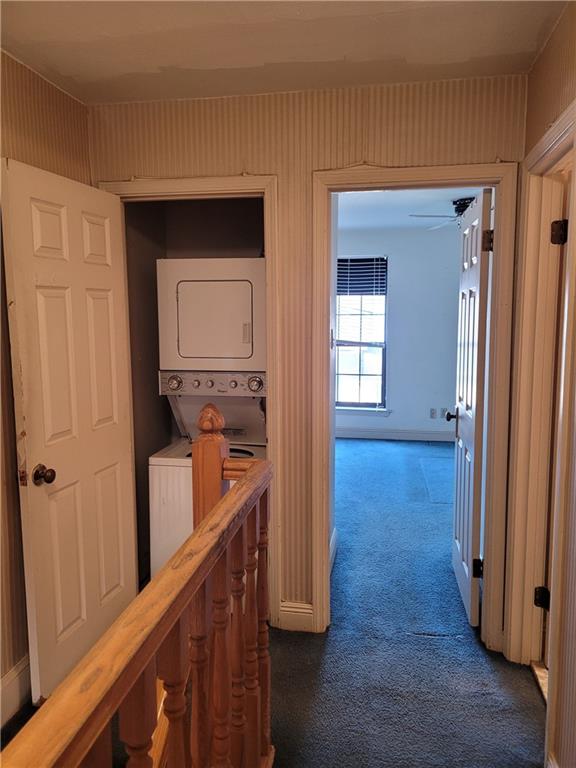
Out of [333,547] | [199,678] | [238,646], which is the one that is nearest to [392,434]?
[333,547]

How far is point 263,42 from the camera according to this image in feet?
6.13

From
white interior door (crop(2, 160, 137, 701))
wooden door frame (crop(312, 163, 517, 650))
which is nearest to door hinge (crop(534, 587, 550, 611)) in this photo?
wooden door frame (crop(312, 163, 517, 650))

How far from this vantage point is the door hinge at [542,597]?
220cm

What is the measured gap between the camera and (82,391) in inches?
89.4

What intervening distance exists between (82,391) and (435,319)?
4788mm

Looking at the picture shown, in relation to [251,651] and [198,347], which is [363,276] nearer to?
[198,347]

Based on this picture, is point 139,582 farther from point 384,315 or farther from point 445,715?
point 384,315

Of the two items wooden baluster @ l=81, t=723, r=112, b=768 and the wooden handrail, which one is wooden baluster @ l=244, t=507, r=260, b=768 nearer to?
the wooden handrail

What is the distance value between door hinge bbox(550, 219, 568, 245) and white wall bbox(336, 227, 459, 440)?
4.20 metres

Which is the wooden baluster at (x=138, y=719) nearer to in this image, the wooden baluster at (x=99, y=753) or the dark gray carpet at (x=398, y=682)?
the wooden baluster at (x=99, y=753)

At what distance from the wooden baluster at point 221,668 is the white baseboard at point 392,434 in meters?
5.30

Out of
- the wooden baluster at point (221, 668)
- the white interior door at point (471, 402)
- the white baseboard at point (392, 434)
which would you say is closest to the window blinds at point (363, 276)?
the white baseboard at point (392, 434)

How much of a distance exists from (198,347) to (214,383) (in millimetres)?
204

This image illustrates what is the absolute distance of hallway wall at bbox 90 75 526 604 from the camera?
2.20 meters
